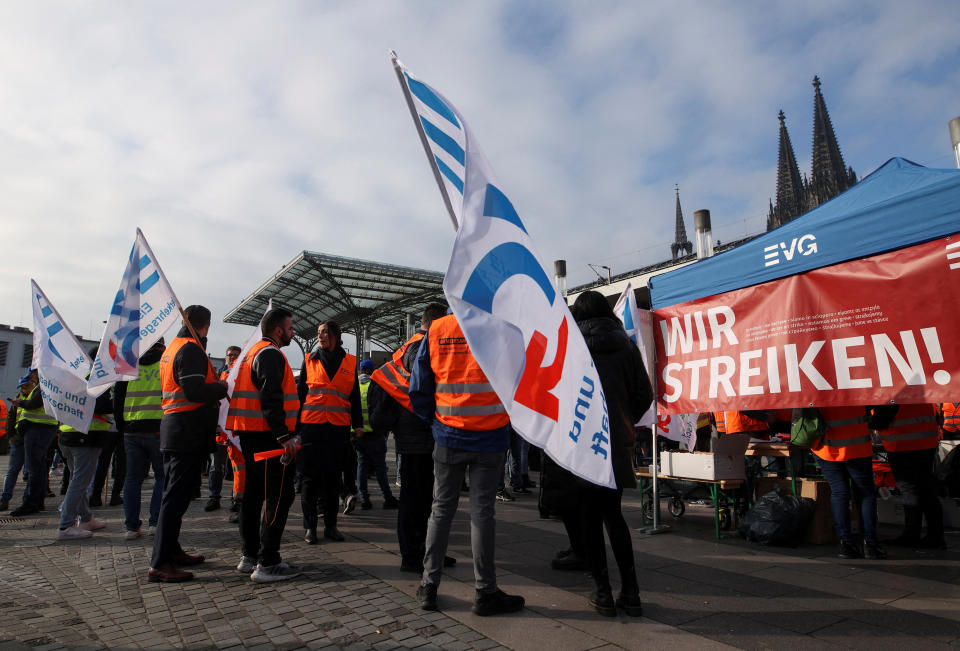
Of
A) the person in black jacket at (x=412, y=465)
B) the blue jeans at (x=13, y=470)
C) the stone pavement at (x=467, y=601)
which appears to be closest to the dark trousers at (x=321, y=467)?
the stone pavement at (x=467, y=601)

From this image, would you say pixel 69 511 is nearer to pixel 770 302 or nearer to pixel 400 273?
pixel 770 302

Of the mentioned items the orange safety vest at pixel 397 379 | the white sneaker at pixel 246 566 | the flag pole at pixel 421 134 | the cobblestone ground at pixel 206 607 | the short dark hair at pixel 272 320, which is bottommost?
Result: the cobblestone ground at pixel 206 607

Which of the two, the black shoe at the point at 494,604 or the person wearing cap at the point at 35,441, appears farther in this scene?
the person wearing cap at the point at 35,441

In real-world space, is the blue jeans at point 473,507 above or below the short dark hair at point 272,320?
below

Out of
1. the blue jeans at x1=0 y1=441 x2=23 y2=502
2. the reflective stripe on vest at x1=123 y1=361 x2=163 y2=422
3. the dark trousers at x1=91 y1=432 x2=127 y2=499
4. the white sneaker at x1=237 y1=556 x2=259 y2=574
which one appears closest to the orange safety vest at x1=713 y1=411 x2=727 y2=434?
the white sneaker at x1=237 y1=556 x2=259 y2=574

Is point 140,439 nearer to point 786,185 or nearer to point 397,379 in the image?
point 397,379

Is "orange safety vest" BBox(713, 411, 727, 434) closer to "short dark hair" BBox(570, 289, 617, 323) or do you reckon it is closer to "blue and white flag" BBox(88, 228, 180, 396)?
"short dark hair" BBox(570, 289, 617, 323)

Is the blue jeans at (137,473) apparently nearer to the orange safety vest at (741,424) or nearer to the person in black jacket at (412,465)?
the person in black jacket at (412,465)

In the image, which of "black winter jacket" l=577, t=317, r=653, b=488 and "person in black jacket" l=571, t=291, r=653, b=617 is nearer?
"person in black jacket" l=571, t=291, r=653, b=617

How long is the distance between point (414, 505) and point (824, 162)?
7501cm

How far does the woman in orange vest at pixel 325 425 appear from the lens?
523 centimetres

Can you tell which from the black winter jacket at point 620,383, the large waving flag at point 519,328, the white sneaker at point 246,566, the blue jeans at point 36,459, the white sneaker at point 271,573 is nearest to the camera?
the large waving flag at point 519,328

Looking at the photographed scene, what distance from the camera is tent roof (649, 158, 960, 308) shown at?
11.8 ft

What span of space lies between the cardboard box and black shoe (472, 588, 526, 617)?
117 inches
